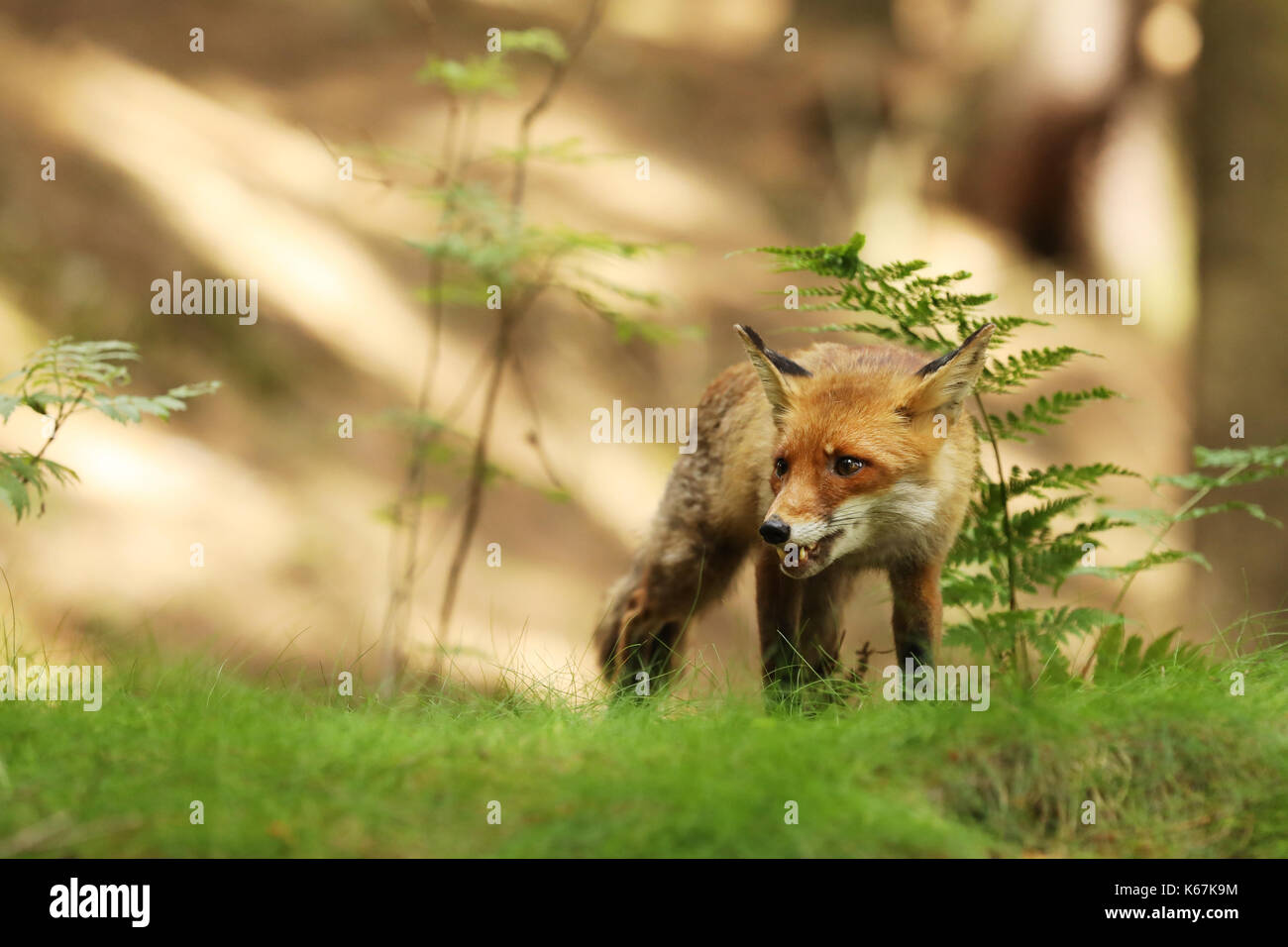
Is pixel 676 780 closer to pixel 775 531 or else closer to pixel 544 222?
pixel 775 531

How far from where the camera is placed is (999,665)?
5.38 meters

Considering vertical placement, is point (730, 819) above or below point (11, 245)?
below

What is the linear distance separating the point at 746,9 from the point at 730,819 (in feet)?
50.2

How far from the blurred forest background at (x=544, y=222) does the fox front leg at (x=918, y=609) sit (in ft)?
19.2

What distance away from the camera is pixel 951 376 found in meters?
5.03

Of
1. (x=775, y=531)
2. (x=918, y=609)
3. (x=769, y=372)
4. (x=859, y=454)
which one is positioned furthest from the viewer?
(x=918, y=609)

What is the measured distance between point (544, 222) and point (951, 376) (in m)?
10.2

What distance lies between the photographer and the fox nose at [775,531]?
463 centimetres

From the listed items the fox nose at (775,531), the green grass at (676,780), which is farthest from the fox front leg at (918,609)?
the fox nose at (775,531)

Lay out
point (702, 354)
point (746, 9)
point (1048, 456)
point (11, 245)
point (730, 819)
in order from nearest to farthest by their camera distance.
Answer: point (730, 819), point (11, 245), point (1048, 456), point (702, 354), point (746, 9)

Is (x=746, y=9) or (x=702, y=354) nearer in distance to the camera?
(x=702, y=354)

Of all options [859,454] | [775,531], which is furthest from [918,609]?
[775,531]

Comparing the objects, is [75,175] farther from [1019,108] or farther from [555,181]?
[1019,108]
